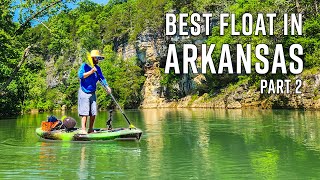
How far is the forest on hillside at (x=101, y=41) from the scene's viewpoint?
64.3 feet

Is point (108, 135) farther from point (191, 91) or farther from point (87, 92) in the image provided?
point (191, 91)

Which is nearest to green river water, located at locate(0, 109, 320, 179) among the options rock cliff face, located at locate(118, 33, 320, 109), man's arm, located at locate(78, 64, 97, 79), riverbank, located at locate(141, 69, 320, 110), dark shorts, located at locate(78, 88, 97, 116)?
dark shorts, located at locate(78, 88, 97, 116)

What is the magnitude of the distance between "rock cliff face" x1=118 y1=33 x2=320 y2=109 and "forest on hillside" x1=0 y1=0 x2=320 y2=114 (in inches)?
40.7

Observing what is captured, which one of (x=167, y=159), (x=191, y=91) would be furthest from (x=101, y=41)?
(x=167, y=159)

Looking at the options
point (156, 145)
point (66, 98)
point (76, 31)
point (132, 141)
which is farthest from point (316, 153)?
point (76, 31)

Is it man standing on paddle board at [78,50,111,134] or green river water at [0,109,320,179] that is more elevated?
man standing on paddle board at [78,50,111,134]

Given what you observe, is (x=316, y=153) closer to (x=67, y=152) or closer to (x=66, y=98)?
(x=67, y=152)

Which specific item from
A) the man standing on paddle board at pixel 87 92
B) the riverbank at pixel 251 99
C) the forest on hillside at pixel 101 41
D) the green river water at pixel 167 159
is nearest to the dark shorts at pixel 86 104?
the man standing on paddle board at pixel 87 92

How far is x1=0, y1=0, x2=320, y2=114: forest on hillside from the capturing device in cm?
1959

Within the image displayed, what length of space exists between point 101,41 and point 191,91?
2603cm

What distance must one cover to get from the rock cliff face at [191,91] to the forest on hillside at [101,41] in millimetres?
1033

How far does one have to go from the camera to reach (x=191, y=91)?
53.7m

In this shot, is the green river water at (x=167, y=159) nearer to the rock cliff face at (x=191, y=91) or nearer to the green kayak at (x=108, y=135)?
the green kayak at (x=108, y=135)

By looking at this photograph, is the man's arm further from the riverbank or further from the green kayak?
the riverbank
